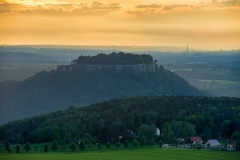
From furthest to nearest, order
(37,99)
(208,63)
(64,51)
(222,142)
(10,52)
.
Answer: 1. (208,63)
2. (64,51)
3. (10,52)
4. (37,99)
5. (222,142)

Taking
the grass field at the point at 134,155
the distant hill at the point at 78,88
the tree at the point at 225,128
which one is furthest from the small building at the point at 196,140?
the distant hill at the point at 78,88

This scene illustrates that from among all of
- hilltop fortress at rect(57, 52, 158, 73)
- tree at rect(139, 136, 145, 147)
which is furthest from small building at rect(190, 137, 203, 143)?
hilltop fortress at rect(57, 52, 158, 73)

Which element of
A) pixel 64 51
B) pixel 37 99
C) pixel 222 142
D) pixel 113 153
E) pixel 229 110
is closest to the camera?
pixel 113 153

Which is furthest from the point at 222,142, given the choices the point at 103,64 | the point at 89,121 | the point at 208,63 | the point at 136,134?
the point at 208,63

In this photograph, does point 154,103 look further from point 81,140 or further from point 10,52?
point 10,52

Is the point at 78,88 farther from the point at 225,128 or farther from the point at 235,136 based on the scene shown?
the point at 235,136

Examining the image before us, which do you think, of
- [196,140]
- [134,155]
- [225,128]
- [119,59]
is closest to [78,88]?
[119,59]
